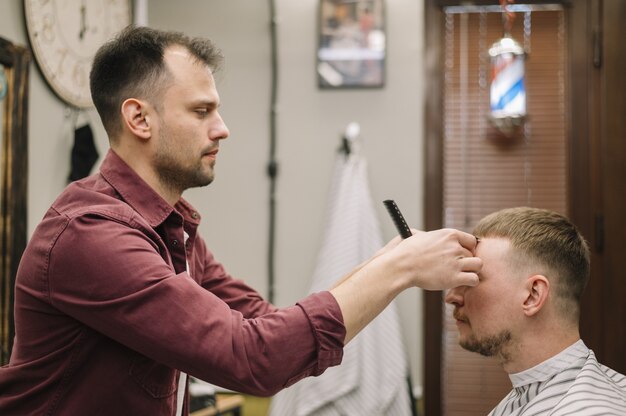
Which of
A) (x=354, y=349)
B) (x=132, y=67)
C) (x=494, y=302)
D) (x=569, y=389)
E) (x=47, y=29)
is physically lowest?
(x=354, y=349)

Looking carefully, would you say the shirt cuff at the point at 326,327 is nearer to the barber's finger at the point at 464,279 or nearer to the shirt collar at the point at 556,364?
the barber's finger at the point at 464,279

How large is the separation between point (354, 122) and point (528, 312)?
4.98 feet

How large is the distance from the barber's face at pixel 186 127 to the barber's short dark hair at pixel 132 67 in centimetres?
2

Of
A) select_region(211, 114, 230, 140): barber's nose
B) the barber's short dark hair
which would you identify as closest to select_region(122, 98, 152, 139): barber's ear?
the barber's short dark hair

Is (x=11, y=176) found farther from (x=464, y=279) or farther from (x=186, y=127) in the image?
(x=464, y=279)

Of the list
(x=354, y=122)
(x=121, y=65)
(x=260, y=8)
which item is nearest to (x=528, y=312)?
(x=121, y=65)

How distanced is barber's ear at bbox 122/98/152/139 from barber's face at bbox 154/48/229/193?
1.1 inches

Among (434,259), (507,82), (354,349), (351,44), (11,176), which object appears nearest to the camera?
(434,259)

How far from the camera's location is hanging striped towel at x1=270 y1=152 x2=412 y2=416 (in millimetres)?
2496

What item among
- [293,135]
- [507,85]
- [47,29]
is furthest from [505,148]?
[47,29]

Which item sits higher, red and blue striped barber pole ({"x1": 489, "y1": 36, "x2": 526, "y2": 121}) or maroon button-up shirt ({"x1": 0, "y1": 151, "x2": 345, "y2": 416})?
red and blue striped barber pole ({"x1": 489, "y1": 36, "x2": 526, "y2": 121})

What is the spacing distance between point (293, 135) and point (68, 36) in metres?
1.02

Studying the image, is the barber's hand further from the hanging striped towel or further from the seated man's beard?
the hanging striped towel

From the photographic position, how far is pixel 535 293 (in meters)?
1.54
